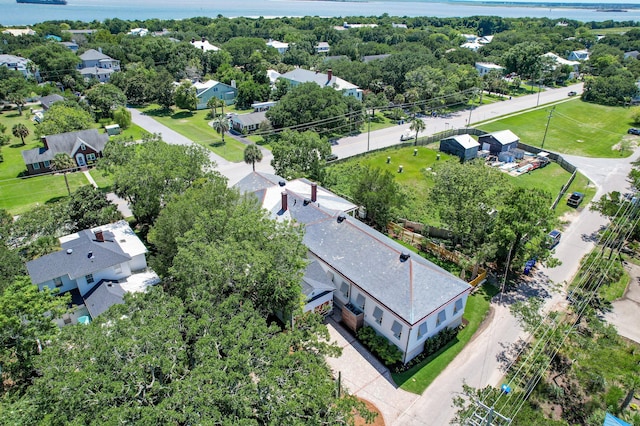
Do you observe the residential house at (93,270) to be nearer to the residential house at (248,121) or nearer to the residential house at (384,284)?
the residential house at (384,284)

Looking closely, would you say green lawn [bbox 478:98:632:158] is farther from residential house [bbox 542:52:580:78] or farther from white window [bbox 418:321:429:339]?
white window [bbox 418:321:429:339]

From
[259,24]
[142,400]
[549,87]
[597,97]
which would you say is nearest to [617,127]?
[597,97]

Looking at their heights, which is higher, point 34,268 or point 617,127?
point 34,268

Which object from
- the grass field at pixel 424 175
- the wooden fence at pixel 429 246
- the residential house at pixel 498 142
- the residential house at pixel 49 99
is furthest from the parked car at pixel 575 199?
the residential house at pixel 49 99

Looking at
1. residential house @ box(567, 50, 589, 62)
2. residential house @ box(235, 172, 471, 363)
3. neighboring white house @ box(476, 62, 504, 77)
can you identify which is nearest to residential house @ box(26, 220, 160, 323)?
residential house @ box(235, 172, 471, 363)

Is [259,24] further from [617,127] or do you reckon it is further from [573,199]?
[573,199]
